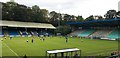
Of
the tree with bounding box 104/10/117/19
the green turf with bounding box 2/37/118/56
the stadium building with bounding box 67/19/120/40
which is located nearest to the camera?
the green turf with bounding box 2/37/118/56

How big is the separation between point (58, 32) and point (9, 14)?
1104 inches

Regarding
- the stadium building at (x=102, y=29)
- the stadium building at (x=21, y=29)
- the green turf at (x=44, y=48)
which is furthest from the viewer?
the stadium building at (x=21, y=29)

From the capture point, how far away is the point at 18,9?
3760 inches

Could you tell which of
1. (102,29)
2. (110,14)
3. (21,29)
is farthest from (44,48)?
(110,14)

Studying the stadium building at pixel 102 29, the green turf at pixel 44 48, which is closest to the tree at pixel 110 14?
the stadium building at pixel 102 29

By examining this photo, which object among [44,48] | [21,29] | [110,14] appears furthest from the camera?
[110,14]

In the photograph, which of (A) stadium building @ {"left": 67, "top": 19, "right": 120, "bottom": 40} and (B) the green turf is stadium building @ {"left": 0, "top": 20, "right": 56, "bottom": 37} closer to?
(A) stadium building @ {"left": 67, "top": 19, "right": 120, "bottom": 40}

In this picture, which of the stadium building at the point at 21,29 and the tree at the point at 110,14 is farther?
the tree at the point at 110,14

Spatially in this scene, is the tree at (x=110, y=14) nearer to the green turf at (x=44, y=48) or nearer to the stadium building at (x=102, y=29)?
the stadium building at (x=102, y=29)

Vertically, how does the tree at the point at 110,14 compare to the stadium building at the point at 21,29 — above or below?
above

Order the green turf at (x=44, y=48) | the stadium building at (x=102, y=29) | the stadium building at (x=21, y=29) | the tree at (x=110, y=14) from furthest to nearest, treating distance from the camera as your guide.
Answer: the tree at (x=110, y=14), the stadium building at (x=21, y=29), the stadium building at (x=102, y=29), the green turf at (x=44, y=48)

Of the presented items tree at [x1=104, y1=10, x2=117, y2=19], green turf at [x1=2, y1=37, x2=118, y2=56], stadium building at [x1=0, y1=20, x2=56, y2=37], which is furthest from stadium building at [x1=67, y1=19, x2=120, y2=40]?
tree at [x1=104, y1=10, x2=117, y2=19]

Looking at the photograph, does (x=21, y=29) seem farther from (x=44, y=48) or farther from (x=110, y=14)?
(x=110, y=14)

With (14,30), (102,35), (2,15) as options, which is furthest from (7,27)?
(102,35)
